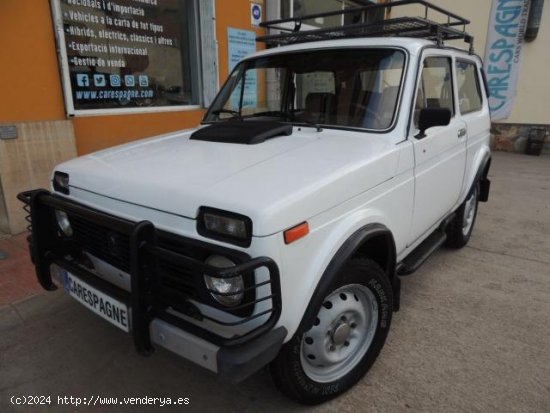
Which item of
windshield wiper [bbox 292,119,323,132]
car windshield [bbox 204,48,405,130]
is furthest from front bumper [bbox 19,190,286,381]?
car windshield [bbox 204,48,405,130]

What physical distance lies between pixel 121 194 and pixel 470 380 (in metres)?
2.20

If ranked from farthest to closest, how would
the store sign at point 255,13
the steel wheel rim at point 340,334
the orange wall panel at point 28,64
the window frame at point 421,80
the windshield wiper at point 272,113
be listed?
the store sign at point 255,13, the orange wall panel at point 28,64, the windshield wiper at point 272,113, the window frame at point 421,80, the steel wheel rim at point 340,334

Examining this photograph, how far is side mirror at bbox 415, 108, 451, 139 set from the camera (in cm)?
267

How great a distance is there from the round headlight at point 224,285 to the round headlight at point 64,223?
115cm

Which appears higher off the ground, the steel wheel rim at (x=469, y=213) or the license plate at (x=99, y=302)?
the license plate at (x=99, y=302)

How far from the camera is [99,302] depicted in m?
2.16

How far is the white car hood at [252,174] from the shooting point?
5.93ft

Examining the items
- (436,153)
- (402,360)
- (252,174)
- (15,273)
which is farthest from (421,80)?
(15,273)

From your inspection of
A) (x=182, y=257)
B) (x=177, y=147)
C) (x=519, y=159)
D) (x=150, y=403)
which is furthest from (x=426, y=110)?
(x=519, y=159)

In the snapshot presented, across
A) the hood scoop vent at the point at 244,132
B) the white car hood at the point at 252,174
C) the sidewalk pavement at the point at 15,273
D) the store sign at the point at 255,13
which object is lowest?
the sidewalk pavement at the point at 15,273

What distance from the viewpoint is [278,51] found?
134 inches

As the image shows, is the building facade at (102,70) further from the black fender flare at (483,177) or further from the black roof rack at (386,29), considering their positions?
the black fender flare at (483,177)

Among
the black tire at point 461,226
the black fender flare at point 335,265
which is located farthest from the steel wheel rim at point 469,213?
the black fender flare at point 335,265

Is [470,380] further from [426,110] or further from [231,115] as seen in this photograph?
[231,115]
